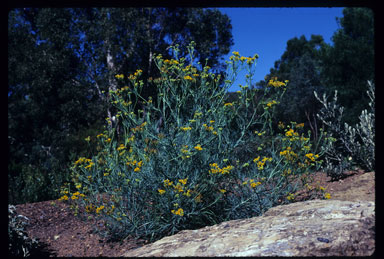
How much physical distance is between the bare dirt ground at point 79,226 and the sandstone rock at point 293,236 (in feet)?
3.76

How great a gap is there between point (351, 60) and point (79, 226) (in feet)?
43.3

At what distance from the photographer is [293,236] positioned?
2.38 metres

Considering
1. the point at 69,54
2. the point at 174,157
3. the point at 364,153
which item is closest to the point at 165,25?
the point at 69,54

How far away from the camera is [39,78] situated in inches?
485

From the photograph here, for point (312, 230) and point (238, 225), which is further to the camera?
point (238, 225)

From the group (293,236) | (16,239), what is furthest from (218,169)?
→ (16,239)

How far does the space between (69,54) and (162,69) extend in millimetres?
9648

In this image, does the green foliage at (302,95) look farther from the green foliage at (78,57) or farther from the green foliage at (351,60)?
the green foliage at (78,57)

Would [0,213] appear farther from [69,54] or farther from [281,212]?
[69,54]

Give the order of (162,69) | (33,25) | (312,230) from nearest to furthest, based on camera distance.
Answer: (312,230) → (162,69) → (33,25)

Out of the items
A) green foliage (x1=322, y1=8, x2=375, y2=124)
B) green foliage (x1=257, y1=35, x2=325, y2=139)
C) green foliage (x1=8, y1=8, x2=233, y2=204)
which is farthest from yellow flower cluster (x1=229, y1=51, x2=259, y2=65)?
green foliage (x1=257, y1=35, x2=325, y2=139)

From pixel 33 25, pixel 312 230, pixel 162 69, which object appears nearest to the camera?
pixel 312 230

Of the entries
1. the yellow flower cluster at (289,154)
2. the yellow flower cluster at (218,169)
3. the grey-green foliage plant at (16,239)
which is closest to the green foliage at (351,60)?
the yellow flower cluster at (289,154)

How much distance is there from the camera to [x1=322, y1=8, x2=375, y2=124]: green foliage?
46.5 feet
